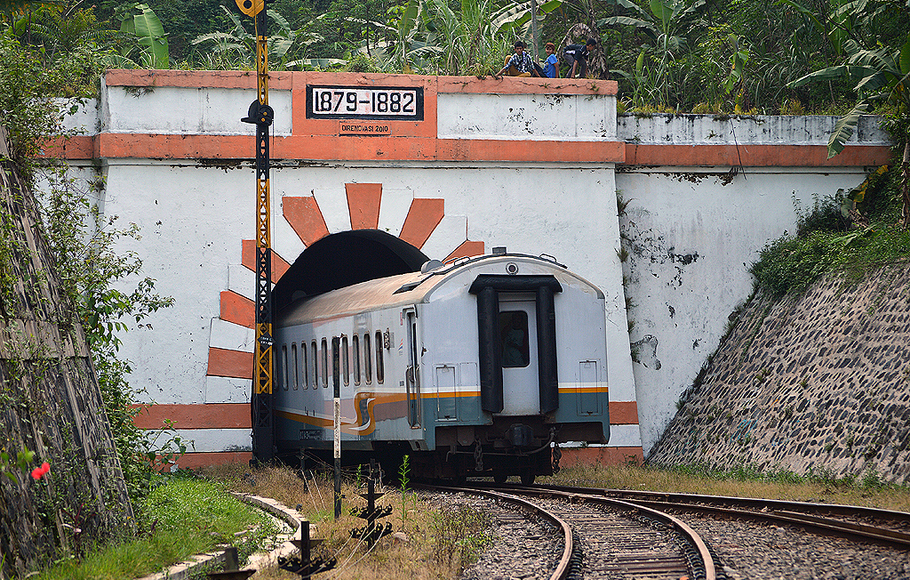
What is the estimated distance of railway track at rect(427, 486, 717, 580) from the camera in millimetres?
7680

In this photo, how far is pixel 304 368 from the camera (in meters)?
16.9

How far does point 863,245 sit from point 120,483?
42.9 ft

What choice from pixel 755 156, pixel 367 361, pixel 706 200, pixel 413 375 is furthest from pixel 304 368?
A: pixel 755 156

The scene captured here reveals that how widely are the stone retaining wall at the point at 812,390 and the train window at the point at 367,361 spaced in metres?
5.84

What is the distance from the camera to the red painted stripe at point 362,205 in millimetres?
17672

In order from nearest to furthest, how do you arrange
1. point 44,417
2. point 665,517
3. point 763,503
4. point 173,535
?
point 44,417
point 173,535
point 665,517
point 763,503

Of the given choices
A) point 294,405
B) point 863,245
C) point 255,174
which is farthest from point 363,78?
point 863,245

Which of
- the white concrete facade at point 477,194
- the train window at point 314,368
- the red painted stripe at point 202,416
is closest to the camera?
the train window at point 314,368

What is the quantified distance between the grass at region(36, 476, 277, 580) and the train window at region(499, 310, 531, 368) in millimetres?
3714

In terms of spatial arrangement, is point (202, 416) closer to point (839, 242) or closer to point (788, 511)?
point (788, 511)

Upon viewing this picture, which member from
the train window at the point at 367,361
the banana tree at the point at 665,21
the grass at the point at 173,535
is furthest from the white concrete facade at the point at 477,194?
the banana tree at the point at 665,21

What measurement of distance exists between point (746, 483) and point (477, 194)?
287 inches

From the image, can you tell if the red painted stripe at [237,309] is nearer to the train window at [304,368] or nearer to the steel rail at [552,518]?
the train window at [304,368]

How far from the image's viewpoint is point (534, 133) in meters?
18.1
